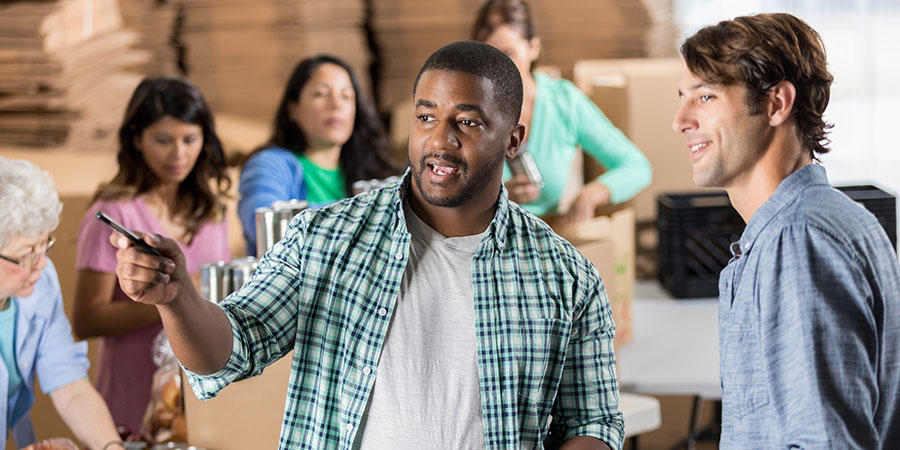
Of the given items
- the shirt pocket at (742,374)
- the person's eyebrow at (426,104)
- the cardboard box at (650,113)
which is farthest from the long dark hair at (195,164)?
the shirt pocket at (742,374)

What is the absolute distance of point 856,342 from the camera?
118cm

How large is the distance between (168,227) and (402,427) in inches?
59.6

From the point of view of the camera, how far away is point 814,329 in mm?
1182

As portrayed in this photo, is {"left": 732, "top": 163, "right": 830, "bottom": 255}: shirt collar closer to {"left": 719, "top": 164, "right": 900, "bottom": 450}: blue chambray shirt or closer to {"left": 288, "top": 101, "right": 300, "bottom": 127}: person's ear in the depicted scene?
{"left": 719, "top": 164, "right": 900, "bottom": 450}: blue chambray shirt

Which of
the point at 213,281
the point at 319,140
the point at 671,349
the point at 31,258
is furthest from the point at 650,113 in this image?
the point at 31,258

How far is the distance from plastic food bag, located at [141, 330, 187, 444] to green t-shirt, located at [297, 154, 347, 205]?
3.50 ft

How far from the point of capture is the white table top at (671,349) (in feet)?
8.81

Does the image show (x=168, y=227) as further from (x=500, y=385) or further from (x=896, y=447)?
(x=896, y=447)

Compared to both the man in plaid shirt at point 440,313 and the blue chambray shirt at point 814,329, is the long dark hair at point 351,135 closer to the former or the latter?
the man in plaid shirt at point 440,313

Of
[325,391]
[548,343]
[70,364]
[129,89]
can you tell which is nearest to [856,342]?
[548,343]

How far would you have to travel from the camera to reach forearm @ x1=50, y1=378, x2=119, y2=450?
6.69 feet

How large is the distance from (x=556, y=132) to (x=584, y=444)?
1.87 m

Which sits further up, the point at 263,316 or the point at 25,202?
the point at 25,202

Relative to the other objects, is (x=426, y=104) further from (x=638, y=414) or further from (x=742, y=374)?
(x=638, y=414)
